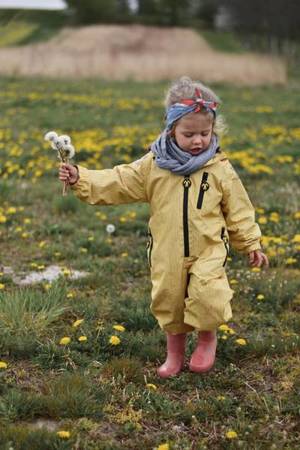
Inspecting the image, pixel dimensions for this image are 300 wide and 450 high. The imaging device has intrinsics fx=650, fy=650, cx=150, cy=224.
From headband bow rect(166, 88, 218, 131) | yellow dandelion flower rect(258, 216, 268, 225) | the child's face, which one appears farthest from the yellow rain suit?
yellow dandelion flower rect(258, 216, 268, 225)

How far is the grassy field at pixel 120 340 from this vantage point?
3.22 meters

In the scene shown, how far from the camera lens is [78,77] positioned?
2259cm

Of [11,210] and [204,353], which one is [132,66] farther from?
[204,353]

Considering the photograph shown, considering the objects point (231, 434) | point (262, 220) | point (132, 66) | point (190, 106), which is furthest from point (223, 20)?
point (231, 434)

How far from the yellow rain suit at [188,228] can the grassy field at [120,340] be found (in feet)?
1.48

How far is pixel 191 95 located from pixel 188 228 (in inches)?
28.1

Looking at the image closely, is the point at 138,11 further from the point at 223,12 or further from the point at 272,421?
the point at 272,421

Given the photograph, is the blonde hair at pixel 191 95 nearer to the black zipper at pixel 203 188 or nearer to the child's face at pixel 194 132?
the child's face at pixel 194 132

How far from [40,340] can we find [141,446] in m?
1.18

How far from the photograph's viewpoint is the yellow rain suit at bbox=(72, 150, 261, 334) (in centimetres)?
353

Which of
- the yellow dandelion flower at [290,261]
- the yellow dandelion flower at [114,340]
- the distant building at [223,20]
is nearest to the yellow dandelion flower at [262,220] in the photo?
the yellow dandelion flower at [290,261]


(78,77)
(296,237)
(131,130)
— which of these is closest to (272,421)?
(296,237)

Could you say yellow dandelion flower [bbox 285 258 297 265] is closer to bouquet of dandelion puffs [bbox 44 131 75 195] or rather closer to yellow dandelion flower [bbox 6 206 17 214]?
bouquet of dandelion puffs [bbox 44 131 75 195]

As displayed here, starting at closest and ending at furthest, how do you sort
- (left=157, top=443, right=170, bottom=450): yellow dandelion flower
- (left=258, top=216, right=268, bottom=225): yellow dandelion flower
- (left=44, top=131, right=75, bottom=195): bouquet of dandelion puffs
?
1. (left=157, top=443, right=170, bottom=450): yellow dandelion flower
2. (left=44, top=131, right=75, bottom=195): bouquet of dandelion puffs
3. (left=258, top=216, right=268, bottom=225): yellow dandelion flower
